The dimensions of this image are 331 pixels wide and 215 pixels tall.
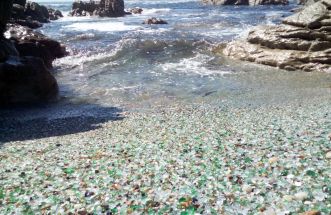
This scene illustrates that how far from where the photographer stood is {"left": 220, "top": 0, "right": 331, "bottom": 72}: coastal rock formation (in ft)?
72.8

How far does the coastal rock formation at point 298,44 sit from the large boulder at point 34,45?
1339 centimetres

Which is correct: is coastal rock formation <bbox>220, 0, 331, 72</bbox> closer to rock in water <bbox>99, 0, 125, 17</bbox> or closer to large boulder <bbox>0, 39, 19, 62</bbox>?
large boulder <bbox>0, 39, 19, 62</bbox>

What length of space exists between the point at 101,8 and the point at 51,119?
53.5m

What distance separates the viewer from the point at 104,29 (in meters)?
43.7

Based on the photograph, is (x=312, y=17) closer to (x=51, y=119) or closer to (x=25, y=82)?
(x=51, y=119)

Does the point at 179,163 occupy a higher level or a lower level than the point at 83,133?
higher

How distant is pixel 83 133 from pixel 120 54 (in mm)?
16871

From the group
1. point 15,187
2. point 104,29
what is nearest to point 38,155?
point 15,187

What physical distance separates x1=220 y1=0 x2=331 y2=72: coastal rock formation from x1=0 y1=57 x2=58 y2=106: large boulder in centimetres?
1313

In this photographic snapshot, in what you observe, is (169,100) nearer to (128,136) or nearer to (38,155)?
(128,136)

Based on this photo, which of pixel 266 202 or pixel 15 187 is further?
pixel 15 187

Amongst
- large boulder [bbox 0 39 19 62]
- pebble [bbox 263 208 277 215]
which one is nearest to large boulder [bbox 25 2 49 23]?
large boulder [bbox 0 39 19 62]

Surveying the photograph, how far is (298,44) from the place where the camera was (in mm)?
23156

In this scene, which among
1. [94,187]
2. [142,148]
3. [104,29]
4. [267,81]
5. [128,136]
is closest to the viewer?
[94,187]
